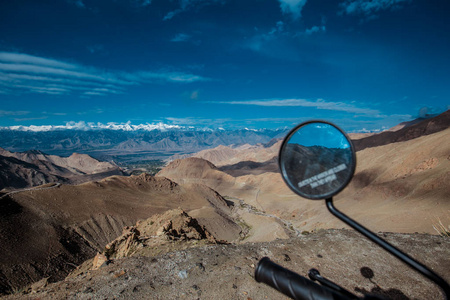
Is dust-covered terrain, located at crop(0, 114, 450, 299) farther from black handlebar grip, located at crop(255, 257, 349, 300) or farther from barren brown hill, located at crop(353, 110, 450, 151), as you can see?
barren brown hill, located at crop(353, 110, 450, 151)

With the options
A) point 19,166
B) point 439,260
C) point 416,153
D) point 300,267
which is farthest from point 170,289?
point 19,166

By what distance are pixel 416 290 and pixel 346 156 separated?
17.5ft

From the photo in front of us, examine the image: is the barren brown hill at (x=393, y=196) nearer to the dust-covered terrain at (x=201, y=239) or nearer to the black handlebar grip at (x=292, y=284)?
the dust-covered terrain at (x=201, y=239)

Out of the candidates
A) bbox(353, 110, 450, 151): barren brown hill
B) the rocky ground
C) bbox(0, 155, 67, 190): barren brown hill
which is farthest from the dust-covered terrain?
bbox(0, 155, 67, 190): barren brown hill

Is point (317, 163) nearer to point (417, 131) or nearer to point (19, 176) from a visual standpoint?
point (417, 131)

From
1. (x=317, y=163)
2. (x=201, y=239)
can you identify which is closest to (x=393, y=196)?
(x=201, y=239)

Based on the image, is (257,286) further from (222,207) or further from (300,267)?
(222,207)

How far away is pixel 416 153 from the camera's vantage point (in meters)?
46.2

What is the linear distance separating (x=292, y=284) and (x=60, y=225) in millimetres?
37717

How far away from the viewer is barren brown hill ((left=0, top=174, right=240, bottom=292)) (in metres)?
21.3

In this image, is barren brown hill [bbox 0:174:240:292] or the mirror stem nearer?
the mirror stem

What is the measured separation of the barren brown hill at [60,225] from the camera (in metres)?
21.3

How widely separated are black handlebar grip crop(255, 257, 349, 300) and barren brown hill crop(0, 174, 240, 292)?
878 inches

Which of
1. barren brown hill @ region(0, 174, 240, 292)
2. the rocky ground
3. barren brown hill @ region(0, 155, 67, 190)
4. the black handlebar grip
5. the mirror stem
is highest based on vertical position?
the mirror stem
